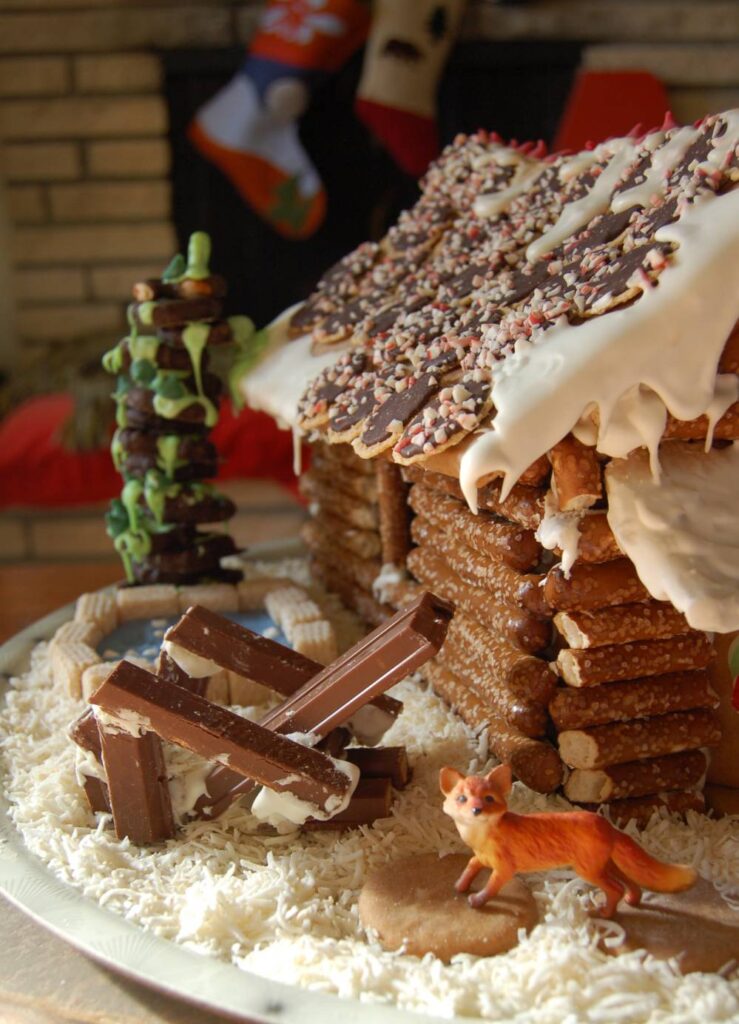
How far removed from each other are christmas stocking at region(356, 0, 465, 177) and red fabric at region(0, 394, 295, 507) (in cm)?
136

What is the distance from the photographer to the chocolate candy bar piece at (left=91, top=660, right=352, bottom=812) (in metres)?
1.70

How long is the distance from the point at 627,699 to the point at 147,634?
51.2 inches

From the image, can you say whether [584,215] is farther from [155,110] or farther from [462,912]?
[155,110]

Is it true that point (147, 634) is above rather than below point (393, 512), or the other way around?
below

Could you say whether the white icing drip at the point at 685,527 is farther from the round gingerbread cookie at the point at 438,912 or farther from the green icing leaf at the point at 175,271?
the green icing leaf at the point at 175,271

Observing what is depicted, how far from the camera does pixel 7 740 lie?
2246 mm

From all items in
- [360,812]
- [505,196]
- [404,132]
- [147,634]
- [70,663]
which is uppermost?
[505,196]

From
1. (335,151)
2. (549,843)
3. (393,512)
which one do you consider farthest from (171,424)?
(335,151)

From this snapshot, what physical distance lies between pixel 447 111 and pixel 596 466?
365 cm

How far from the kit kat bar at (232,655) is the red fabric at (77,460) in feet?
8.53

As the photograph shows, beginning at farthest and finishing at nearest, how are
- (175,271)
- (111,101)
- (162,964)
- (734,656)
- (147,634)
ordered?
1. (111,101)
2. (175,271)
3. (147,634)
4. (734,656)
5. (162,964)

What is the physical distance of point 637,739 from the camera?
1863 millimetres

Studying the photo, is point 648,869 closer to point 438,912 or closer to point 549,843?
point 549,843

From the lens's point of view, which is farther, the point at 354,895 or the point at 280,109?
the point at 280,109
